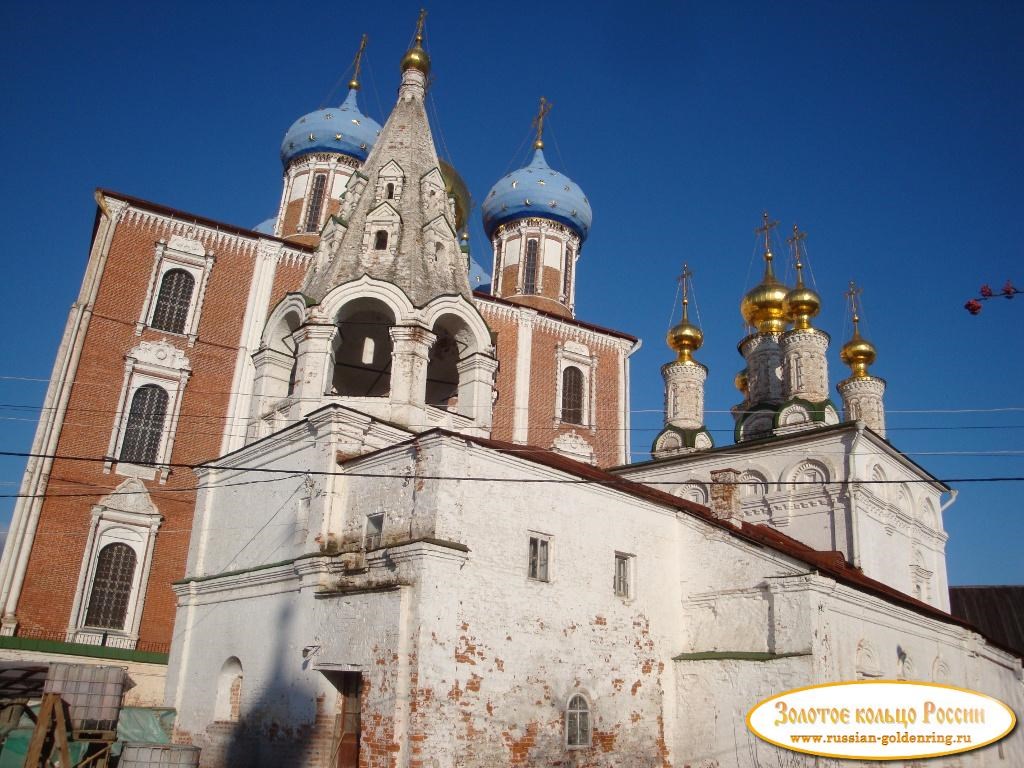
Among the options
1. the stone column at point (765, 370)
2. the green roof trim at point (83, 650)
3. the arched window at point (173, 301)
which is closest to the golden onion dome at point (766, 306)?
the stone column at point (765, 370)

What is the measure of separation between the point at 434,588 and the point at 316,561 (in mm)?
2166

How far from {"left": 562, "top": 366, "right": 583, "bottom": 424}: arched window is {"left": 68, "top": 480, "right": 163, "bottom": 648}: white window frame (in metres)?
11.5

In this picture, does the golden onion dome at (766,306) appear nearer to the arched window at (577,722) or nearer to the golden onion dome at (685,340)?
the golden onion dome at (685,340)

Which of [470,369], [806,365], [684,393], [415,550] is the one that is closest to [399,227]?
[470,369]

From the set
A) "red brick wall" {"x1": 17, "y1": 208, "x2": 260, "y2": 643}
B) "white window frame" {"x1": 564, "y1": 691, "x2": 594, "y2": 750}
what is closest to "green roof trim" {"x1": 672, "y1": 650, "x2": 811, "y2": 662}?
"white window frame" {"x1": 564, "y1": 691, "x2": 594, "y2": 750}

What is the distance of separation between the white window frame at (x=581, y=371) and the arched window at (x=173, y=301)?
10268 mm

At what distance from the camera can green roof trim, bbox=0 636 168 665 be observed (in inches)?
669

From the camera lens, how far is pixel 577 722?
41.9 feet

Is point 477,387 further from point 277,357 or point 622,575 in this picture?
point 622,575

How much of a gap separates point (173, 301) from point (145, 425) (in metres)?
3.17

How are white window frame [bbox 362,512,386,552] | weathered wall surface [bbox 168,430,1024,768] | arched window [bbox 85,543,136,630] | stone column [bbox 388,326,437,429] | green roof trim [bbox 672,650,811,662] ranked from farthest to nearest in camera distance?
arched window [bbox 85,543,136,630] → stone column [bbox 388,326,437,429] → green roof trim [bbox 672,650,811,662] → white window frame [bbox 362,512,386,552] → weathered wall surface [bbox 168,430,1024,768]

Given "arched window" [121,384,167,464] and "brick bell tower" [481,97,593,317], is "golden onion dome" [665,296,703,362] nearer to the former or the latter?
"brick bell tower" [481,97,593,317]

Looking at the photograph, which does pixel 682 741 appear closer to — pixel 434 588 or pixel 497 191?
pixel 434 588

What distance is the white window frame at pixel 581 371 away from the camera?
26062 mm
